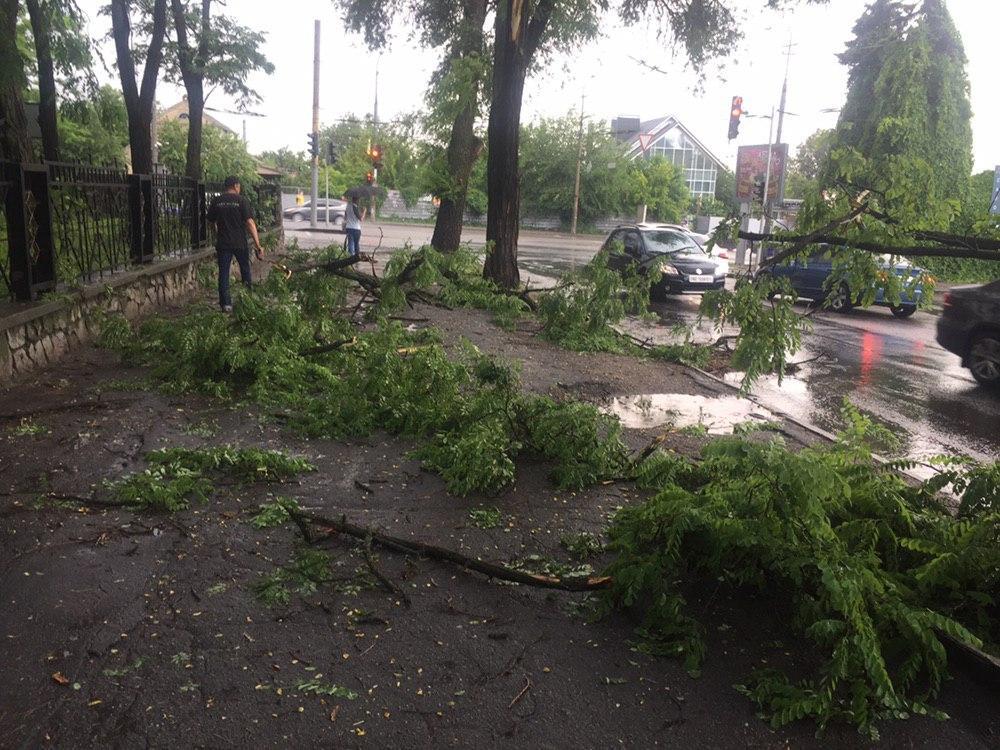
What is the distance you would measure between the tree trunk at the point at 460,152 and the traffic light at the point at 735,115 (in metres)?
10.5

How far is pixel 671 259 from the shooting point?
19812 millimetres

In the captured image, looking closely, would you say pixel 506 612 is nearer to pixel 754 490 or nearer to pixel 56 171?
pixel 754 490

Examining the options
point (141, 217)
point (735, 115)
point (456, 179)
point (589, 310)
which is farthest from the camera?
point (735, 115)

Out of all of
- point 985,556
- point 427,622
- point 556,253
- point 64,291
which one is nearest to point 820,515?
point 985,556

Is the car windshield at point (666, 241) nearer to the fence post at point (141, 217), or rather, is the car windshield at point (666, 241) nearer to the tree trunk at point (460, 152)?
the tree trunk at point (460, 152)

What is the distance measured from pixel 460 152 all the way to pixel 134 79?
7851 millimetres

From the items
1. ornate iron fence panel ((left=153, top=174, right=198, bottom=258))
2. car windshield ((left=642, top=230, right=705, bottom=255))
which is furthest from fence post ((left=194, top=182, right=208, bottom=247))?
car windshield ((left=642, top=230, right=705, bottom=255))

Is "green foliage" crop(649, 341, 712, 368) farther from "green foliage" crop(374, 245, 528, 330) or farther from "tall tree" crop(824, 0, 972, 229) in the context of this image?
"tall tree" crop(824, 0, 972, 229)

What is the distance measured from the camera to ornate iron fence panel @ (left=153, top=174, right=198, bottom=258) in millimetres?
12500

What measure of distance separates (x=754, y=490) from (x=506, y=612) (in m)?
1.23

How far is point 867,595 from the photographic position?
3414 mm

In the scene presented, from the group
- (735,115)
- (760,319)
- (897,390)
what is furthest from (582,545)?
(735,115)

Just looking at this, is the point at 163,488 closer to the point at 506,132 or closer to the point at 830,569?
the point at 830,569

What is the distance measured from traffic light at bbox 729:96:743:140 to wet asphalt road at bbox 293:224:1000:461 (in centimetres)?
1294
